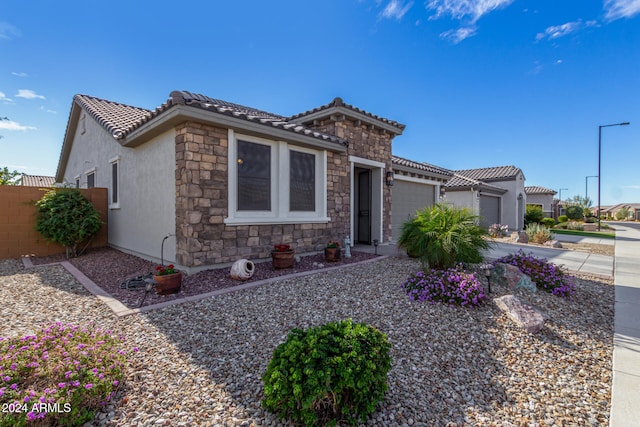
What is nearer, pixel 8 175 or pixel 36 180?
pixel 8 175

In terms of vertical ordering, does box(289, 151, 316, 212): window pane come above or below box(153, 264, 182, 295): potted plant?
above

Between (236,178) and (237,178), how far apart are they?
0.04 m

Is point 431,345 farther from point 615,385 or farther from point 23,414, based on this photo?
point 23,414

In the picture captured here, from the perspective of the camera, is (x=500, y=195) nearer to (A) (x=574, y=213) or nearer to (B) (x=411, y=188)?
(B) (x=411, y=188)

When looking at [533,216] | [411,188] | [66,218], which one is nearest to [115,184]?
[66,218]

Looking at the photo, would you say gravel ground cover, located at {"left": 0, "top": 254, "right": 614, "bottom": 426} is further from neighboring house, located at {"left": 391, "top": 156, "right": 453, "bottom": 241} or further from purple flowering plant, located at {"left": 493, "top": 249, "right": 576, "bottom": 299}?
neighboring house, located at {"left": 391, "top": 156, "right": 453, "bottom": 241}

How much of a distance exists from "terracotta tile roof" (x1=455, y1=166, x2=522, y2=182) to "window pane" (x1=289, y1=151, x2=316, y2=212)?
19.6m

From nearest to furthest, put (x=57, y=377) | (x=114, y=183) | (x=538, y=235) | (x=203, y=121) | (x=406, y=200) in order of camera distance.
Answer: (x=57, y=377) < (x=203, y=121) < (x=114, y=183) < (x=406, y=200) < (x=538, y=235)

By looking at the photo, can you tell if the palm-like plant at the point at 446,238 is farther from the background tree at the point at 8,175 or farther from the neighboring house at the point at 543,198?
the neighboring house at the point at 543,198

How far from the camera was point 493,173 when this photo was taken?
75.5ft

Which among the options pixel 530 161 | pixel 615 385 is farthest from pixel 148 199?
pixel 530 161

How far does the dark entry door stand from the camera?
985 cm

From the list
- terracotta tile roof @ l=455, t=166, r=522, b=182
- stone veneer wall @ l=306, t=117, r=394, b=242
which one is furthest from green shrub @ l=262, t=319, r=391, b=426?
terracotta tile roof @ l=455, t=166, r=522, b=182

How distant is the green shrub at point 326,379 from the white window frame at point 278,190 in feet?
14.2
